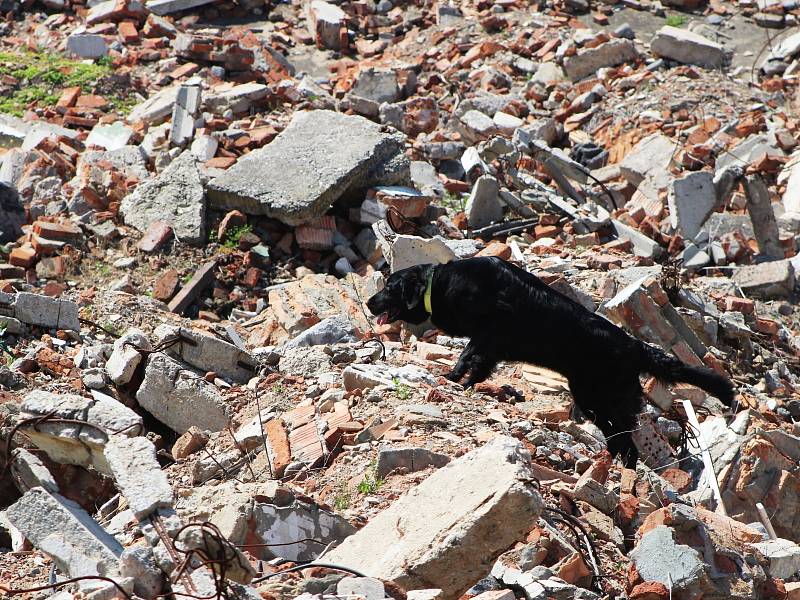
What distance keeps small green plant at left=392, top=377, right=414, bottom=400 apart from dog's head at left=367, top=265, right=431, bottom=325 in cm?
153

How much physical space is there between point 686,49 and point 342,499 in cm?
1217

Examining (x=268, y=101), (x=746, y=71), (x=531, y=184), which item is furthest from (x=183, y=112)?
(x=746, y=71)

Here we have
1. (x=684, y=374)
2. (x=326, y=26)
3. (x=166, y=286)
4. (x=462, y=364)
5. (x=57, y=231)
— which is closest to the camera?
(x=684, y=374)

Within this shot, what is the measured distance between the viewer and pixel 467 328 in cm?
815

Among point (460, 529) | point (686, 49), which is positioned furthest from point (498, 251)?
point (686, 49)

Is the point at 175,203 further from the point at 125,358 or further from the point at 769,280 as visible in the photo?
the point at 769,280

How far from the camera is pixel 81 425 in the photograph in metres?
4.75

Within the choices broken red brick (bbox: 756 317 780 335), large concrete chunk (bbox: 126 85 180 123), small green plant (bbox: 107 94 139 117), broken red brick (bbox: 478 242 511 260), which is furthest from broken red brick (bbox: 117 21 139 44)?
broken red brick (bbox: 756 317 780 335)

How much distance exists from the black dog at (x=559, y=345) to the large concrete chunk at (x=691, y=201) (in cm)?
451

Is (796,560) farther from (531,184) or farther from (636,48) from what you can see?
(636,48)

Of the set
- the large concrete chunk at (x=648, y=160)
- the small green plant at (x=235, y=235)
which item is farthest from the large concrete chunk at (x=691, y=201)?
the small green plant at (x=235, y=235)

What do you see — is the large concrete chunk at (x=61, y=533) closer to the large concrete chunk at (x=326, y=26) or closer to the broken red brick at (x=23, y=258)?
the broken red brick at (x=23, y=258)

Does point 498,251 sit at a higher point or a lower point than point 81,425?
lower

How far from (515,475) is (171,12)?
14338mm
